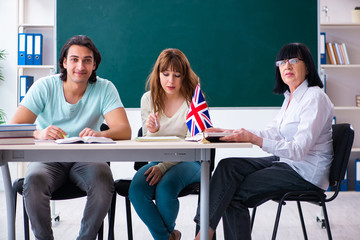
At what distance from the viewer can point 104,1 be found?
470 cm

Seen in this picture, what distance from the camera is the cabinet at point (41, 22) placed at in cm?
497

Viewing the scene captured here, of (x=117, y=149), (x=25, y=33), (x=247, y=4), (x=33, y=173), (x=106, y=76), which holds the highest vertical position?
(x=247, y=4)

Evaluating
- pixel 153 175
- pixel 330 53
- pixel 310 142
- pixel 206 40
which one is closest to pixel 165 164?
pixel 153 175

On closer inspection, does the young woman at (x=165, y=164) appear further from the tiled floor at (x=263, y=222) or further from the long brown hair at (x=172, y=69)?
the tiled floor at (x=263, y=222)

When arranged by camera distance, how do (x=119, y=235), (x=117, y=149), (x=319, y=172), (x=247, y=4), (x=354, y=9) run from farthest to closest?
(x=354, y=9) < (x=247, y=4) < (x=119, y=235) < (x=319, y=172) < (x=117, y=149)

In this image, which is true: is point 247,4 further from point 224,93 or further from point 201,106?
point 201,106

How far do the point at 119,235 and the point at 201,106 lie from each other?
1342 millimetres

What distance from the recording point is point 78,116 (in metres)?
2.45

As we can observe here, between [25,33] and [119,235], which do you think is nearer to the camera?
[119,235]

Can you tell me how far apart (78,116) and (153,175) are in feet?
1.80

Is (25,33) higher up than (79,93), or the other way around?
(25,33)

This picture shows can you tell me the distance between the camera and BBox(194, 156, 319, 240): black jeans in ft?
6.72

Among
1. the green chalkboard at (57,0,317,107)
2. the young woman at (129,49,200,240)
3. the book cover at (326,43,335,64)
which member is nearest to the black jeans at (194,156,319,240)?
the young woman at (129,49,200,240)

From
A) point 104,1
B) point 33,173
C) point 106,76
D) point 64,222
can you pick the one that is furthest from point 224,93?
point 33,173
